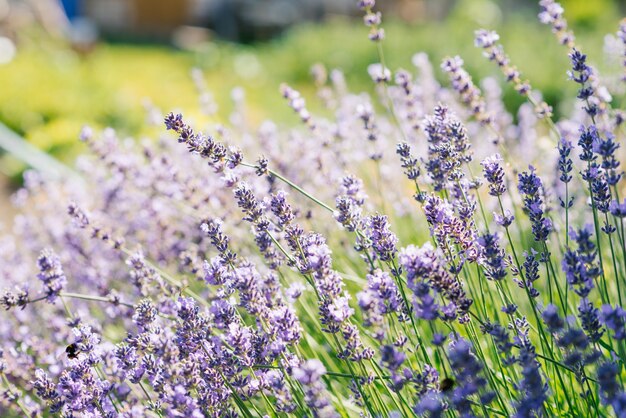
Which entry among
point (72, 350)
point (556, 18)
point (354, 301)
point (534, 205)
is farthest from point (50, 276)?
point (556, 18)

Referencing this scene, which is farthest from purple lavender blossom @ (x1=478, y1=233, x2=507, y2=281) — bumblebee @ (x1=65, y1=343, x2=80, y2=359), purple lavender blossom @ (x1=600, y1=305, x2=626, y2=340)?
bumblebee @ (x1=65, y1=343, x2=80, y2=359)

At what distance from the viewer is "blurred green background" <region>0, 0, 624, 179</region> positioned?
8.37 meters

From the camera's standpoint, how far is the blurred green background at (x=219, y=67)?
27.5 ft

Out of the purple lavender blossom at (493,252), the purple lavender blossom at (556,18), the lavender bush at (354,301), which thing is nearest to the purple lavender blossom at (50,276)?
the lavender bush at (354,301)

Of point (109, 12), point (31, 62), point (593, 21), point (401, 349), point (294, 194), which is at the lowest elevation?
point (401, 349)

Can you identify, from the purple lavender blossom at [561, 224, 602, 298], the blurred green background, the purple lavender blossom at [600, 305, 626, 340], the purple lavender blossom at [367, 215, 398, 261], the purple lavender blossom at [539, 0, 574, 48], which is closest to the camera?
the purple lavender blossom at [600, 305, 626, 340]

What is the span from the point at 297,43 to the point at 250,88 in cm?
167

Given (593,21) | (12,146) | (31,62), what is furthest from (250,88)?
(593,21)

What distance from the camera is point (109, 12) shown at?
19.2 m

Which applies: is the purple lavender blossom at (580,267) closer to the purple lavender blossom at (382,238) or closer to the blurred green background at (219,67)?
the purple lavender blossom at (382,238)

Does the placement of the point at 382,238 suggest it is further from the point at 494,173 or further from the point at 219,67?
the point at 219,67

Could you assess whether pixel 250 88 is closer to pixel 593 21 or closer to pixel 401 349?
pixel 593 21

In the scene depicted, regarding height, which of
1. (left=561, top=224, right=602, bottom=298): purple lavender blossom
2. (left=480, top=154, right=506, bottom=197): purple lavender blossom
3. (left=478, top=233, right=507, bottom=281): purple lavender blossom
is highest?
(left=480, top=154, right=506, bottom=197): purple lavender blossom

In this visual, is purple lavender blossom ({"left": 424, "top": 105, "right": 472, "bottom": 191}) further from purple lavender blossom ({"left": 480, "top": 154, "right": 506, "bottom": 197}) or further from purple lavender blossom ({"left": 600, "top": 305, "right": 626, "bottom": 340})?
purple lavender blossom ({"left": 600, "top": 305, "right": 626, "bottom": 340})
